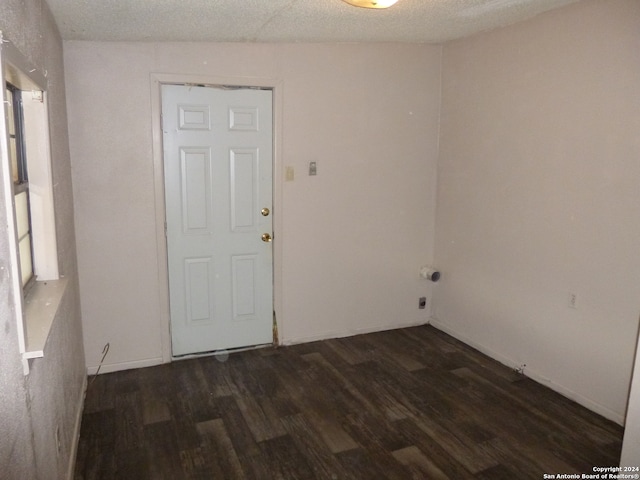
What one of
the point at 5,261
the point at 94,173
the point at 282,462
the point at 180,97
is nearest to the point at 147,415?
the point at 282,462

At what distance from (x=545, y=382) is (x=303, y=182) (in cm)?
223

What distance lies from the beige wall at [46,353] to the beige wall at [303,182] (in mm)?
234

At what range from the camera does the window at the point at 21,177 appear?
1989 mm

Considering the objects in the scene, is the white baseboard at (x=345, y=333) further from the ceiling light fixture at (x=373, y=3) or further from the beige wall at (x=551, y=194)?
the ceiling light fixture at (x=373, y=3)

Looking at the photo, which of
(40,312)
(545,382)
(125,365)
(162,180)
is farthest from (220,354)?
(545,382)

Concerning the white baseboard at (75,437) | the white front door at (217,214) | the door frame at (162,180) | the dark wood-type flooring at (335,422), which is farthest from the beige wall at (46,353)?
the white front door at (217,214)

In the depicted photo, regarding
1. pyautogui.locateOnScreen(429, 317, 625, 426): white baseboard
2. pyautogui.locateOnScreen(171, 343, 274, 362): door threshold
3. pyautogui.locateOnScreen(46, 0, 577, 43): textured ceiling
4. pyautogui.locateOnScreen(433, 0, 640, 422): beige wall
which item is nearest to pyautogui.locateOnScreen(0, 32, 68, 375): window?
pyautogui.locateOnScreen(46, 0, 577, 43): textured ceiling

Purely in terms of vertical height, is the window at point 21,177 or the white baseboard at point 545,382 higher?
the window at point 21,177

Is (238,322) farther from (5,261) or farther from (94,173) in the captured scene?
(5,261)

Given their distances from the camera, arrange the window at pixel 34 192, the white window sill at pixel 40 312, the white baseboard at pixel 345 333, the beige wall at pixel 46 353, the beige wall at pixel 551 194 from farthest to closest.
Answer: the white baseboard at pixel 345 333 → the beige wall at pixel 551 194 → the window at pixel 34 192 → the white window sill at pixel 40 312 → the beige wall at pixel 46 353

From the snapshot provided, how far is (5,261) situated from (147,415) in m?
1.87

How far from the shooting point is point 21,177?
2074 millimetres

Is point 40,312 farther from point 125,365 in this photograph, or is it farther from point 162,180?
point 125,365

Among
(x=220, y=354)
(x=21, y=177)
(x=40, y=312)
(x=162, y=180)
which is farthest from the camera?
(x=220, y=354)
